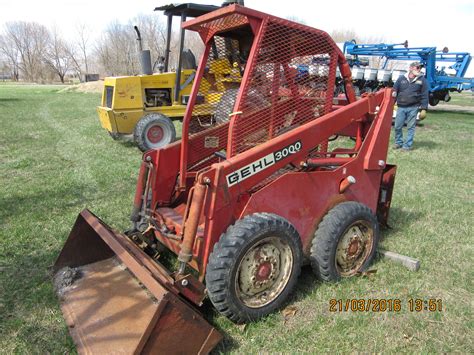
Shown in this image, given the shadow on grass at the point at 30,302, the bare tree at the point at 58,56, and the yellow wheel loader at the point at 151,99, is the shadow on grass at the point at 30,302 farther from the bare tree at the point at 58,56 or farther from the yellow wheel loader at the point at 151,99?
the bare tree at the point at 58,56

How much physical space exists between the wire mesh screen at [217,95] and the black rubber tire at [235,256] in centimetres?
110

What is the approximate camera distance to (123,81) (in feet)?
25.2

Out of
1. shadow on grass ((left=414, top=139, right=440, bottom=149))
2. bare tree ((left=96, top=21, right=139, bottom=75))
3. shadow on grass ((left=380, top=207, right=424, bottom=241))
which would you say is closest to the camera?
shadow on grass ((left=380, top=207, right=424, bottom=241))

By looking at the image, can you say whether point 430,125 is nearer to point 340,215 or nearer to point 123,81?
point 123,81

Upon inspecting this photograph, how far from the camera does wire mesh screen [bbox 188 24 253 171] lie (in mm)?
3354

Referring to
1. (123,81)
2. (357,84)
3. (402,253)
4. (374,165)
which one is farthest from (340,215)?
(357,84)

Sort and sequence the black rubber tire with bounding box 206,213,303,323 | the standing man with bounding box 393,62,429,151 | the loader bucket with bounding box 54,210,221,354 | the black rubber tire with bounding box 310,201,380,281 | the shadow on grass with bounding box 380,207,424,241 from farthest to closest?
the standing man with bounding box 393,62,429,151 < the shadow on grass with bounding box 380,207,424,241 < the black rubber tire with bounding box 310,201,380,281 < the black rubber tire with bounding box 206,213,303,323 < the loader bucket with bounding box 54,210,221,354

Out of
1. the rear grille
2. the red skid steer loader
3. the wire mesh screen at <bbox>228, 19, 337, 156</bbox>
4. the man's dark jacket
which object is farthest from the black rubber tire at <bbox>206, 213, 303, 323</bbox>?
the man's dark jacket

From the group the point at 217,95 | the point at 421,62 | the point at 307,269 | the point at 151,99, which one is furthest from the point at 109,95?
the point at 421,62

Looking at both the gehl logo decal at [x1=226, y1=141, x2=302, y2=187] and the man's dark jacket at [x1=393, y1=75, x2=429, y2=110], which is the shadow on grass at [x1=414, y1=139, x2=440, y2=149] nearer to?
the man's dark jacket at [x1=393, y1=75, x2=429, y2=110]

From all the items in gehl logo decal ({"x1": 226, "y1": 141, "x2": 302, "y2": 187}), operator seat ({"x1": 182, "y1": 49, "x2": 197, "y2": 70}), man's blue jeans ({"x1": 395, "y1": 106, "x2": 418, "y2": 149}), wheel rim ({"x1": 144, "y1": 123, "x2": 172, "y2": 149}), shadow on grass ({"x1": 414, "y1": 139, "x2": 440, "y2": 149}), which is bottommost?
shadow on grass ({"x1": 414, "y1": 139, "x2": 440, "y2": 149})

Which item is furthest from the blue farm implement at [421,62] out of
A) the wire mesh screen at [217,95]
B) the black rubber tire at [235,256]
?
the black rubber tire at [235,256]

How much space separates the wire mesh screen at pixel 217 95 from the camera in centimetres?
335

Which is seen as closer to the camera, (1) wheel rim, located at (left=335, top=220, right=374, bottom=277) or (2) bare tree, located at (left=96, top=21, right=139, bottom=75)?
(1) wheel rim, located at (left=335, top=220, right=374, bottom=277)
